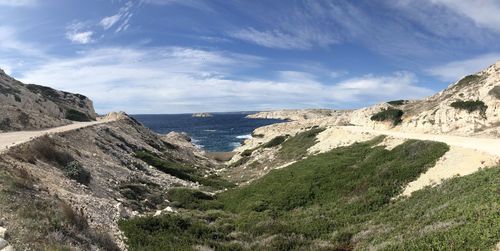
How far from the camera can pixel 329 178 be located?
32.8 metres

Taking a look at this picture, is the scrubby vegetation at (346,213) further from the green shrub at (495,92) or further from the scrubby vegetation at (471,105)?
the green shrub at (495,92)

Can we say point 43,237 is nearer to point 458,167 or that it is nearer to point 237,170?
point 458,167

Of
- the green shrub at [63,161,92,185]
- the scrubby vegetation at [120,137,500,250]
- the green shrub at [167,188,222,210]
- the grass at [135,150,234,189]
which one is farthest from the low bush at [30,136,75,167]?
the grass at [135,150,234,189]

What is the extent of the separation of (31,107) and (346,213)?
210ft

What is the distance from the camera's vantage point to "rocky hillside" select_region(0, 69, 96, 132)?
162 feet

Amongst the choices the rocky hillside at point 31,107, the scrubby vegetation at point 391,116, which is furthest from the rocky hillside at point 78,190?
the scrubby vegetation at point 391,116

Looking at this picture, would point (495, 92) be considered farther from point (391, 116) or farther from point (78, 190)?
point (78, 190)

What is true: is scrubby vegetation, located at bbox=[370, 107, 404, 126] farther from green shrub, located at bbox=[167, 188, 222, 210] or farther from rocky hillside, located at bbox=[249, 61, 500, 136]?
green shrub, located at bbox=[167, 188, 222, 210]

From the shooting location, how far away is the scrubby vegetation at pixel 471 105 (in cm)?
4421

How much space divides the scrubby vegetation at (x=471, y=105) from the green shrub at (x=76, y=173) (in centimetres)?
4183

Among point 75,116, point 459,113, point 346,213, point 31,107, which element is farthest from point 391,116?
point 75,116

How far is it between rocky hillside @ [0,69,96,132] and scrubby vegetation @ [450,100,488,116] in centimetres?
5433

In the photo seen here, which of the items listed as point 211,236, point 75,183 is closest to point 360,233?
point 211,236

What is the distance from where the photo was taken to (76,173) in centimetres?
2798
